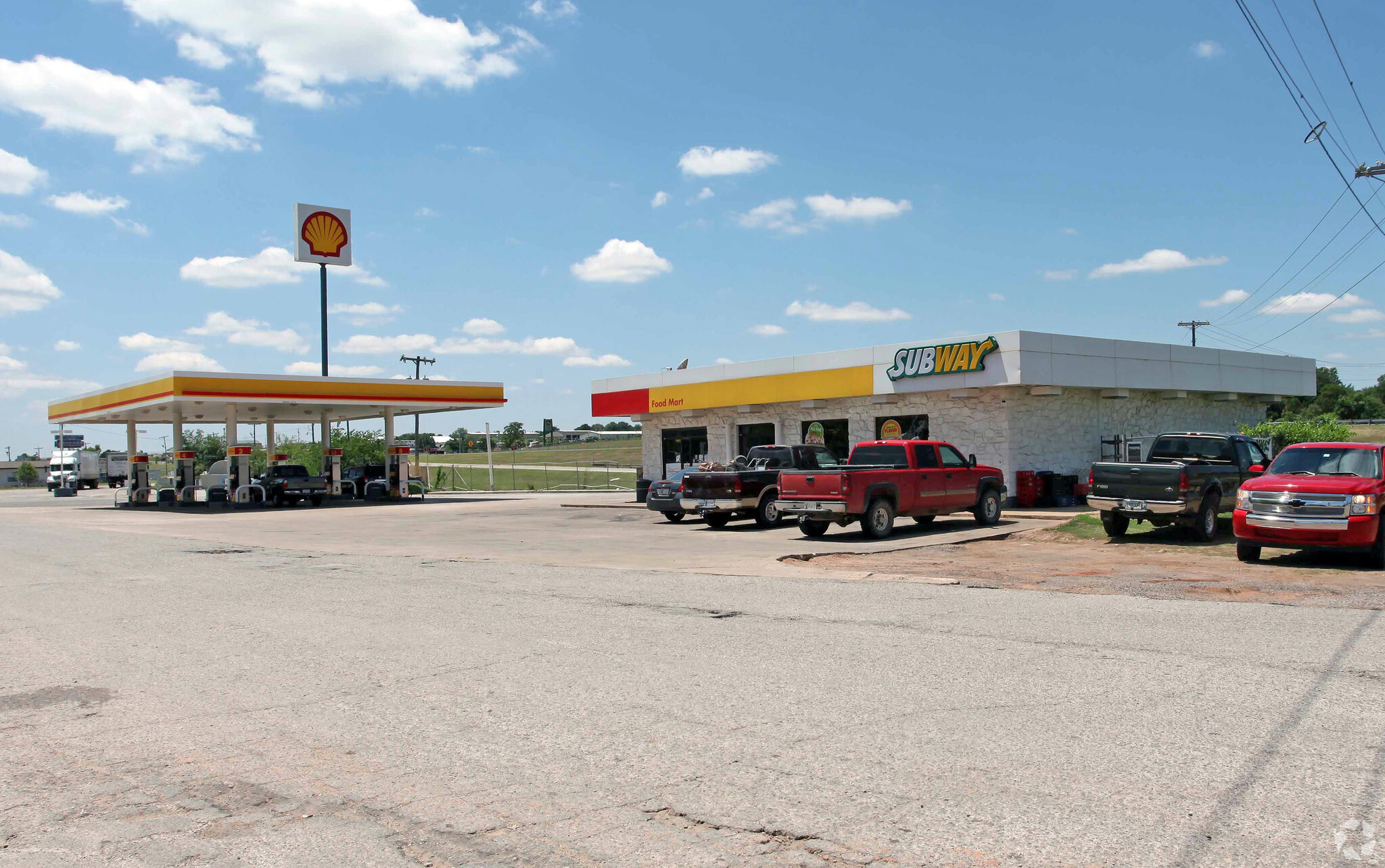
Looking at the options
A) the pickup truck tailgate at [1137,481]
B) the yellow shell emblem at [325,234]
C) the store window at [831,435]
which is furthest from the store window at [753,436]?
the yellow shell emblem at [325,234]

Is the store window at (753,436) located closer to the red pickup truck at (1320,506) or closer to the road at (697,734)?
the red pickup truck at (1320,506)

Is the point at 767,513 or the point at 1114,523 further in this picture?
the point at 767,513

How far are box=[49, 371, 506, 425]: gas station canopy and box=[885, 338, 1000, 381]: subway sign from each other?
23672 mm

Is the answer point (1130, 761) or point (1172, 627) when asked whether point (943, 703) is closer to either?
point (1130, 761)

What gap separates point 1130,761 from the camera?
211 inches

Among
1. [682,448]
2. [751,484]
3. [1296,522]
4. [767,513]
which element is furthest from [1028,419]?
[1296,522]

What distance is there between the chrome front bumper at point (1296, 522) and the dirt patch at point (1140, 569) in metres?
0.61

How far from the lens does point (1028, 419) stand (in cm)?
2902

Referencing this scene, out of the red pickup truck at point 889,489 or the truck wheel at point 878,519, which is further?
the truck wheel at point 878,519

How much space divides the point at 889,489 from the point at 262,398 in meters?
30.9

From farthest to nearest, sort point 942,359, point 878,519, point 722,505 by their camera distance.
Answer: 1. point 942,359
2. point 722,505
3. point 878,519

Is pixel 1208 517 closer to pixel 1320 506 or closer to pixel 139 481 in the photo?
pixel 1320 506

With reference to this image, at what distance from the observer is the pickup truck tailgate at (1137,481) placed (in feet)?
58.4

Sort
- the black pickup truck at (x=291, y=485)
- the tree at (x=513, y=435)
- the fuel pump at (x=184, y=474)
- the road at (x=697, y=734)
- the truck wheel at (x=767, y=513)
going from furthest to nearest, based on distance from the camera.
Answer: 1. the tree at (x=513, y=435)
2. the fuel pump at (x=184, y=474)
3. the black pickup truck at (x=291, y=485)
4. the truck wheel at (x=767, y=513)
5. the road at (x=697, y=734)
